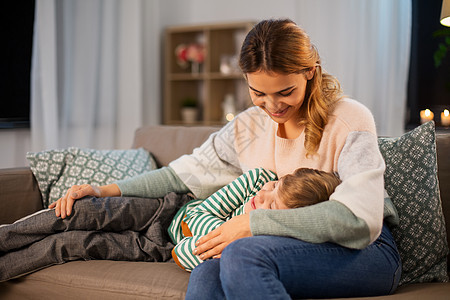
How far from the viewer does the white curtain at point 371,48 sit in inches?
137

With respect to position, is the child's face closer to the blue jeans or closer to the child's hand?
the blue jeans

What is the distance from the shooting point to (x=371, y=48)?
3.56 metres

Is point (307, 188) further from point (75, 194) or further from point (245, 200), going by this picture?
point (75, 194)

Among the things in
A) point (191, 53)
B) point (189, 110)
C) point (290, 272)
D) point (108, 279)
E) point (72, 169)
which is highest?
point (191, 53)

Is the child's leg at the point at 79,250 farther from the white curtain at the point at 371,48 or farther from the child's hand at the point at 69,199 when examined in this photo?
the white curtain at the point at 371,48

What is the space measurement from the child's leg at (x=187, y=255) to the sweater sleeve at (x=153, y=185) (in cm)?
34

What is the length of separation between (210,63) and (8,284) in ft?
9.53

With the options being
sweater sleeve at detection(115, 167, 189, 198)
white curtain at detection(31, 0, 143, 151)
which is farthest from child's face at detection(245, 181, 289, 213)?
white curtain at detection(31, 0, 143, 151)

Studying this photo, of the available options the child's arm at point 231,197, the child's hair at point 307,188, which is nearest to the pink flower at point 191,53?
the child's arm at point 231,197

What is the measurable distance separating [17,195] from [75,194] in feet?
1.32

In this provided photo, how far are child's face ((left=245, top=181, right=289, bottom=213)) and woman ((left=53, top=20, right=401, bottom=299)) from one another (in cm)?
11

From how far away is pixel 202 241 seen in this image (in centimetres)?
138

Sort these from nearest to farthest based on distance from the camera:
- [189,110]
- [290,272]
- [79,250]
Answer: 1. [290,272]
2. [79,250]
3. [189,110]

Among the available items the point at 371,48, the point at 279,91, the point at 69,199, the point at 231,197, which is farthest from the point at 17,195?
the point at 371,48
